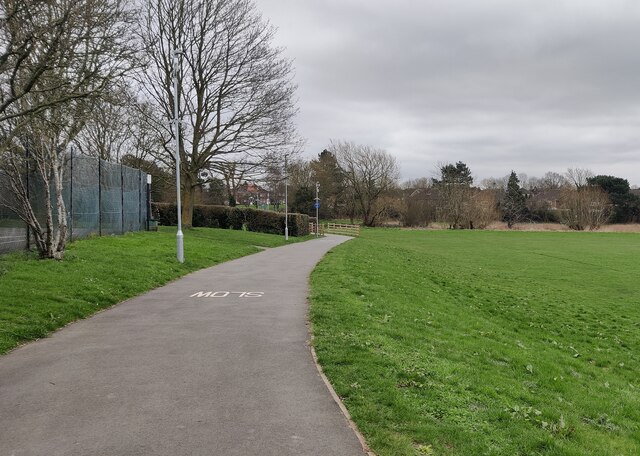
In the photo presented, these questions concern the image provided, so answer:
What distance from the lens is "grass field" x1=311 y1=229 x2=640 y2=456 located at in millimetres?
4465

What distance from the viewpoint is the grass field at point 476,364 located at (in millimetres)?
4465

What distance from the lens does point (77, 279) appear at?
11.3 metres

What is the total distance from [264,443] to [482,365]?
13.5 ft

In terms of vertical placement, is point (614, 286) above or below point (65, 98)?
below

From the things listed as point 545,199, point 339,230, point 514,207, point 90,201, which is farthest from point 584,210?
point 90,201

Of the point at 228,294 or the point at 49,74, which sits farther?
the point at 228,294

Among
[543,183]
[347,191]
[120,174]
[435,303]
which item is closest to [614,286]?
[435,303]

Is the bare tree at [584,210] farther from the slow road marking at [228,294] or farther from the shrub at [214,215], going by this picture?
the slow road marking at [228,294]

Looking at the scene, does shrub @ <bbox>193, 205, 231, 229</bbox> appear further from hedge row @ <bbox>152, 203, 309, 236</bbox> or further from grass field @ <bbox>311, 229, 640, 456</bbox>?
grass field @ <bbox>311, 229, 640, 456</bbox>

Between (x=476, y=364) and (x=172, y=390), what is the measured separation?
4.23 m

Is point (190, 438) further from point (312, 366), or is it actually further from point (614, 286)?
point (614, 286)

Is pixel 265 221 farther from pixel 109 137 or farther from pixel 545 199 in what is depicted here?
pixel 545 199

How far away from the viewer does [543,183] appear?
125m

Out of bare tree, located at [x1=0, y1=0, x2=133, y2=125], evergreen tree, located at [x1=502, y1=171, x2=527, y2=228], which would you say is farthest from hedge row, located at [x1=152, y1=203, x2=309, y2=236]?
evergreen tree, located at [x1=502, y1=171, x2=527, y2=228]
